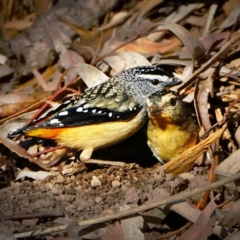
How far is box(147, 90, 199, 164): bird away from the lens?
421 centimetres

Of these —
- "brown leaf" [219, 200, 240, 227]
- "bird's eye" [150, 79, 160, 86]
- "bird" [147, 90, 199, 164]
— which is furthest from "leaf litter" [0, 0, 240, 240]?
"bird's eye" [150, 79, 160, 86]

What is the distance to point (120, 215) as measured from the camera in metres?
3.60

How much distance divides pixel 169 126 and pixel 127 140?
821 mm

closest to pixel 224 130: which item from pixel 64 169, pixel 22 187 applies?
pixel 64 169

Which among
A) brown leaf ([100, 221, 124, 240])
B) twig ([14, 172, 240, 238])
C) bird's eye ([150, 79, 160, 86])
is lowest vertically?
brown leaf ([100, 221, 124, 240])

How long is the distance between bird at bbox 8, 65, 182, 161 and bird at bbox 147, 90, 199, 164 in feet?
0.52

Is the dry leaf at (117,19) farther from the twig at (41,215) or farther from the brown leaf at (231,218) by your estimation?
the brown leaf at (231,218)

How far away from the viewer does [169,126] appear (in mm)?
4305

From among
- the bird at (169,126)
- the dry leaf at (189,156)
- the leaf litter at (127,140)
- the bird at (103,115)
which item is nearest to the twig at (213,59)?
the leaf litter at (127,140)

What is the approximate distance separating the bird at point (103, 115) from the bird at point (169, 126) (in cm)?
16

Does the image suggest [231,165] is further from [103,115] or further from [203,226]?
[103,115]

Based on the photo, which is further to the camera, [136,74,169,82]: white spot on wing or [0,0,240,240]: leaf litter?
[136,74,169,82]: white spot on wing

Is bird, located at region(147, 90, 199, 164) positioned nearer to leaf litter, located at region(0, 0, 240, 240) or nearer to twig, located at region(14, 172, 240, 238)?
leaf litter, located at region(0, 0, 240, 240)

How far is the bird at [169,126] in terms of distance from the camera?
4207 millimetres
